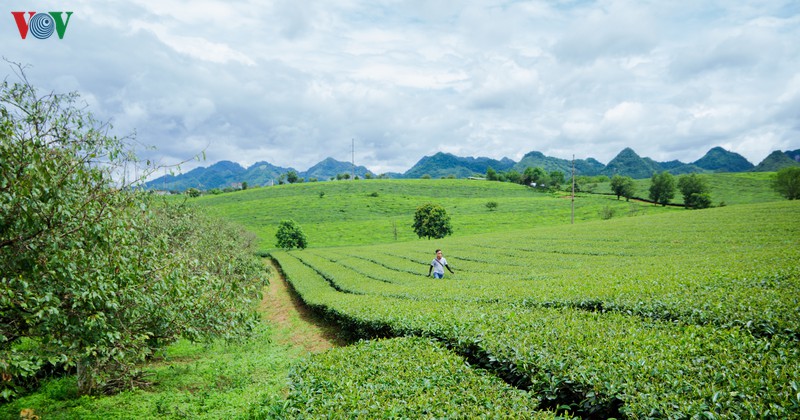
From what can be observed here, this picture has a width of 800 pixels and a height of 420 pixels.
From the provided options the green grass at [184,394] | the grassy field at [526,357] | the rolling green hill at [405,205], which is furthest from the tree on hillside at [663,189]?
the green grass at [184,394]

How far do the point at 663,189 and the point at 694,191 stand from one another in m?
6.12

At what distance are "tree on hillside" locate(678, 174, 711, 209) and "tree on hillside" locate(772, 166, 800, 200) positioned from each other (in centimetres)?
1163

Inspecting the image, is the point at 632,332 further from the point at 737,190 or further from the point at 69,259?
the point at 737,190

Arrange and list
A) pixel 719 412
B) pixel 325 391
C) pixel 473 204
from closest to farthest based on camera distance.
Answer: pixel 719 412 < pixel 325 391 < pixel 473 204

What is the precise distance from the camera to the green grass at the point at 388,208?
268 ft

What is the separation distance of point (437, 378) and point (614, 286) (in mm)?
9544

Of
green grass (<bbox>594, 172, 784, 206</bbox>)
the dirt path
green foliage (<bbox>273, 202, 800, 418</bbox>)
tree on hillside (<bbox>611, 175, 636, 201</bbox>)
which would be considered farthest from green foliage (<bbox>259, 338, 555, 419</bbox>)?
tree on hillside (<bbox>611, 175, 636, 201</bbox>)

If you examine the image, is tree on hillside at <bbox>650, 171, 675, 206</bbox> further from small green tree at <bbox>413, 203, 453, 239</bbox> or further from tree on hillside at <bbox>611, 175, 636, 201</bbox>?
small green tree at <bbox>413, 203, 453, 239</bbox>

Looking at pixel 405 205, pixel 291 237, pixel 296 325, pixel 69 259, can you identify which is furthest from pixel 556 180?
pixel 69 259

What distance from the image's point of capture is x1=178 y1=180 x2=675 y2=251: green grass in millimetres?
81562

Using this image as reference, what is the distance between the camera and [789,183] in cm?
6925

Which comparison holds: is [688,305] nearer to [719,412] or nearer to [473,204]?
[719,412]

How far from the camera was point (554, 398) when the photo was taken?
6852 mm

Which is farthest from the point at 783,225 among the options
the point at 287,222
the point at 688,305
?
the point at 287,222
